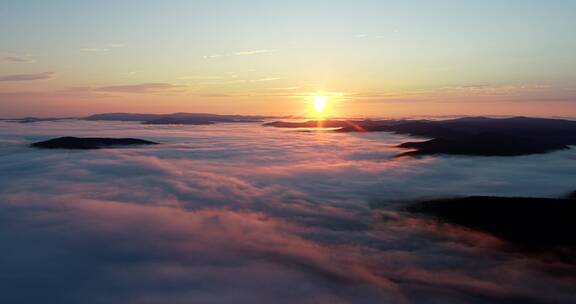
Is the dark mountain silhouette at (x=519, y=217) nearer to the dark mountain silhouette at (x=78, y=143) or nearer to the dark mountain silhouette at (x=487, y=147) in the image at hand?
the dark mountain silhouette at (x=487, y=147)

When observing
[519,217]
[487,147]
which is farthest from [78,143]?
A: [519,217]

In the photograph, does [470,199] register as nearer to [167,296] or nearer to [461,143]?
[167,296]

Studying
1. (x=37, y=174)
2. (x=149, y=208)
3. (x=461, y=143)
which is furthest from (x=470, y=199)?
(x=37, y=174)

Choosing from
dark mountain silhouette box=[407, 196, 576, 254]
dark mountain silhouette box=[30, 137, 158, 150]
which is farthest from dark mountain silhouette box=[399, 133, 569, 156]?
dark mountain silhouette box=[30, 137, 158, 150]

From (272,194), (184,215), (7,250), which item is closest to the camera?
(7,250)

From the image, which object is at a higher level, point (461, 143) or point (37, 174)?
point (461, 143)

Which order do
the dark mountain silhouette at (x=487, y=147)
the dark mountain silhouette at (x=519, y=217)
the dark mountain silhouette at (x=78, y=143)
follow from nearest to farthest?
the dark mountain silhouette at (x=519, y=217) → the dark mountain silhouette at (x=487, y=147) → the dark mountain silhouette at (x=78, y=143)

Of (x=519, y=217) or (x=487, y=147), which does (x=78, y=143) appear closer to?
(x=487, y=147)

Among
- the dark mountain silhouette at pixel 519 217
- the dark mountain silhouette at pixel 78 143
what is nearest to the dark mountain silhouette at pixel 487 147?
the dark mountain silhouette at pixel 519 217
